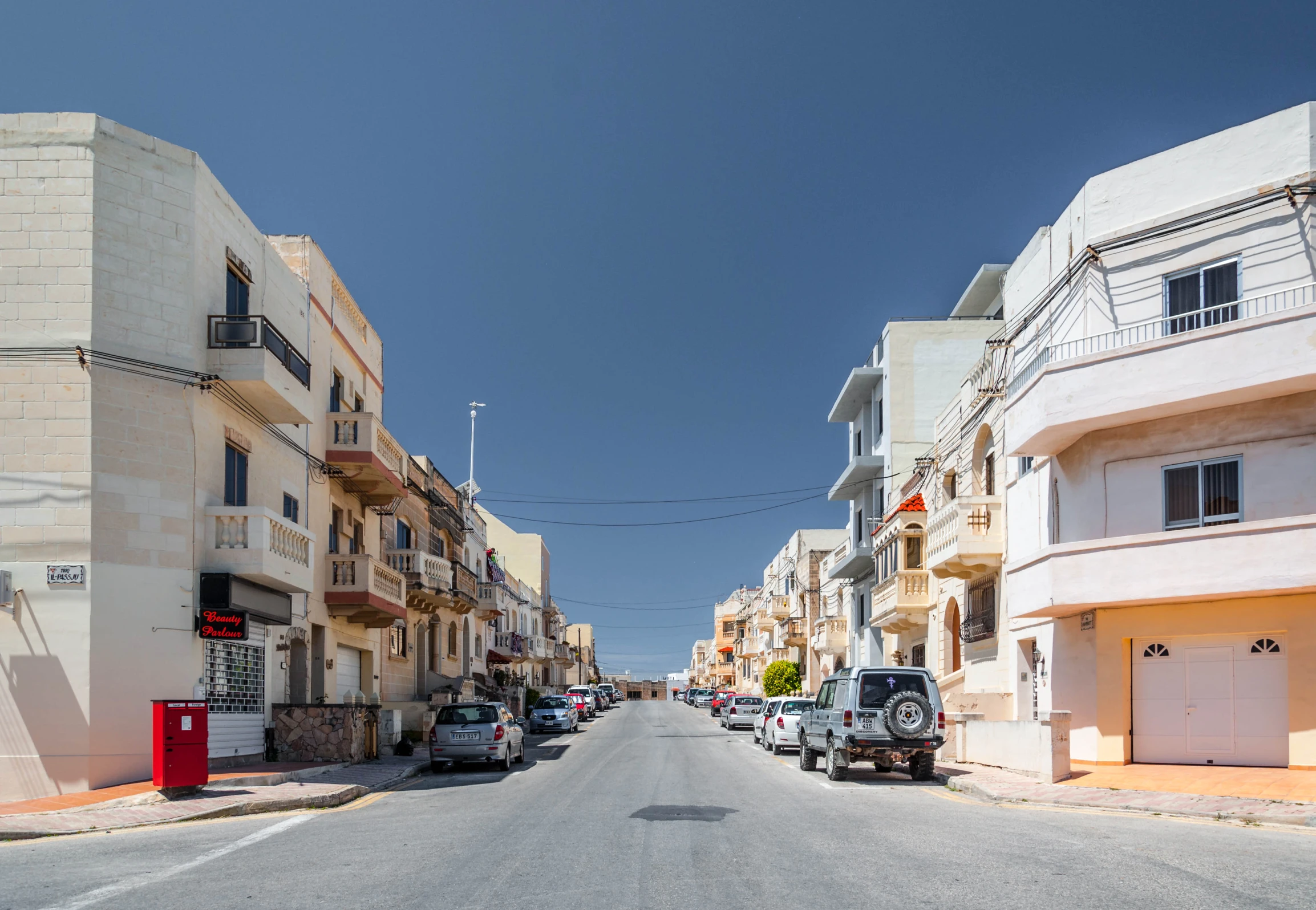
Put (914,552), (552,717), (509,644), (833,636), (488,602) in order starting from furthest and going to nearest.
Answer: (509,644) < (833,636) < (488,602) < (552,717) < (914,552)

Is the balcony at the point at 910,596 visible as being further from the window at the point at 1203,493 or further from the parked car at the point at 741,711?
the window at the point at 1203,493

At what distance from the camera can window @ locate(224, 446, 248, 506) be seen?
22.6m

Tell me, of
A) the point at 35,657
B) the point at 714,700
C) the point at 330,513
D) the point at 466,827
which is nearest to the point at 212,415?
the point at 35,657

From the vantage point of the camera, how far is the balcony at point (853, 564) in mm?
46312

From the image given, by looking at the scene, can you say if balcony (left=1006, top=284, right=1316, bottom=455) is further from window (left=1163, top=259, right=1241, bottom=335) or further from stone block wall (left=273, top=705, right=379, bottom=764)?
stone block wall (left=273, top=705, right=379, bottom=764)

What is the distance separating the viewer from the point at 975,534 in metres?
28.9

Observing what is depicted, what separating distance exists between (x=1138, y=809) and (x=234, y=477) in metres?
17.3

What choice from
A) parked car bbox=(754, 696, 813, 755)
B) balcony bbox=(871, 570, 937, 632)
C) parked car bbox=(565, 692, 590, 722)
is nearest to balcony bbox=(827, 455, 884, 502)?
balcony bbox=(871, 570, 937, 632)

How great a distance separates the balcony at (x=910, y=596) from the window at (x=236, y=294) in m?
21.7

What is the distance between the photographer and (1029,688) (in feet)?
87.7

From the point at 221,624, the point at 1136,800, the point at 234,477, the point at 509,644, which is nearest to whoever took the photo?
the point at 1136,800

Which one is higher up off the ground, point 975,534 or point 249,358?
point 249,358

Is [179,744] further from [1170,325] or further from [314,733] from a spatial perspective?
[1170,325]

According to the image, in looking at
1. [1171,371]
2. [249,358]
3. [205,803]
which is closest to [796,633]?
[1171,371]
